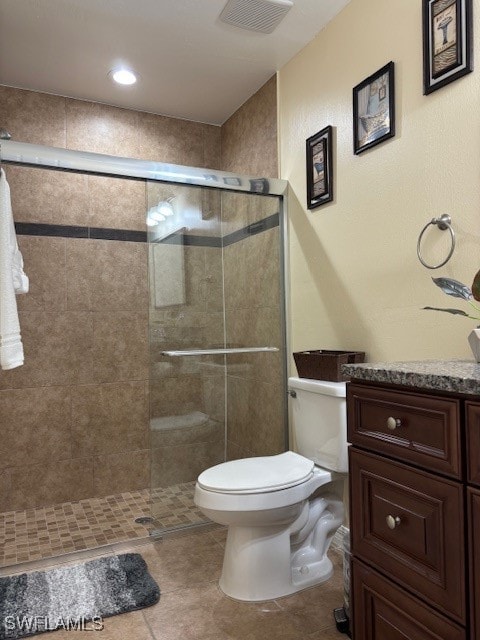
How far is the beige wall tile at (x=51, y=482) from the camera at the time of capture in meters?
2.84

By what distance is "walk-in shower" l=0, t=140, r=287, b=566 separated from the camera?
2459 mm

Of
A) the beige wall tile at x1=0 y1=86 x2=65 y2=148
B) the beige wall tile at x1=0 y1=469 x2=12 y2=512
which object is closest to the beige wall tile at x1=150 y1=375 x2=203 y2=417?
the beige wall tile at x1=0 y1=469 x2=12 y2=512

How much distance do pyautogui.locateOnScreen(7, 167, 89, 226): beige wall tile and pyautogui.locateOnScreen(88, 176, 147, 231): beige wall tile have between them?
0.16 ft

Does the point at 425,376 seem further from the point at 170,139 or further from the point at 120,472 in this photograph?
the point at 170,139

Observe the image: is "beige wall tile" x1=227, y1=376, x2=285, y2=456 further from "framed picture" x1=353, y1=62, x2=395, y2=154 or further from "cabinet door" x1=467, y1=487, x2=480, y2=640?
"cabinet door" x1=467, y1=487, x2=480, y2=640

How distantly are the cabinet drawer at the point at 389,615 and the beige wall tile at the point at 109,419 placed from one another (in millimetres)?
2121

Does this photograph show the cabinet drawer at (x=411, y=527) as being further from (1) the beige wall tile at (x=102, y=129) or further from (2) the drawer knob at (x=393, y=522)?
(1) the beige wall tile at (x=102, y=129)

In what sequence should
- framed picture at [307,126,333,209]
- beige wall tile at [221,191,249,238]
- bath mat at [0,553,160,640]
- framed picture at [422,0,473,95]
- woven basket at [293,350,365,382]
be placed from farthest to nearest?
beige wall tile at [221,191,249,238]
framed picture at [307,126,333,209]
woven basket at [293,350,365,382]
bath mat at [0,553,160,640]
framed picture at [422,0,473,95]

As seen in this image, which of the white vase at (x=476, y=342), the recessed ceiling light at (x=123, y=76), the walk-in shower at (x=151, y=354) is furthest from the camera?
the recessed ceiling light at (x=123, y=76)

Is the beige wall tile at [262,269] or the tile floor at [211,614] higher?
the beige wall tile at [262,269]

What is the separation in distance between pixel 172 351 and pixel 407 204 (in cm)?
Result: 131

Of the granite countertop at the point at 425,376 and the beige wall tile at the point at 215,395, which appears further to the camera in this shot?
the beige wall tile at the point at 215,395

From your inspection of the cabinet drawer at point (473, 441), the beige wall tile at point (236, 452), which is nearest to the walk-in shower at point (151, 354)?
the beige wall tile at point (236, 452)

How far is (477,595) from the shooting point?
2.99 ft
